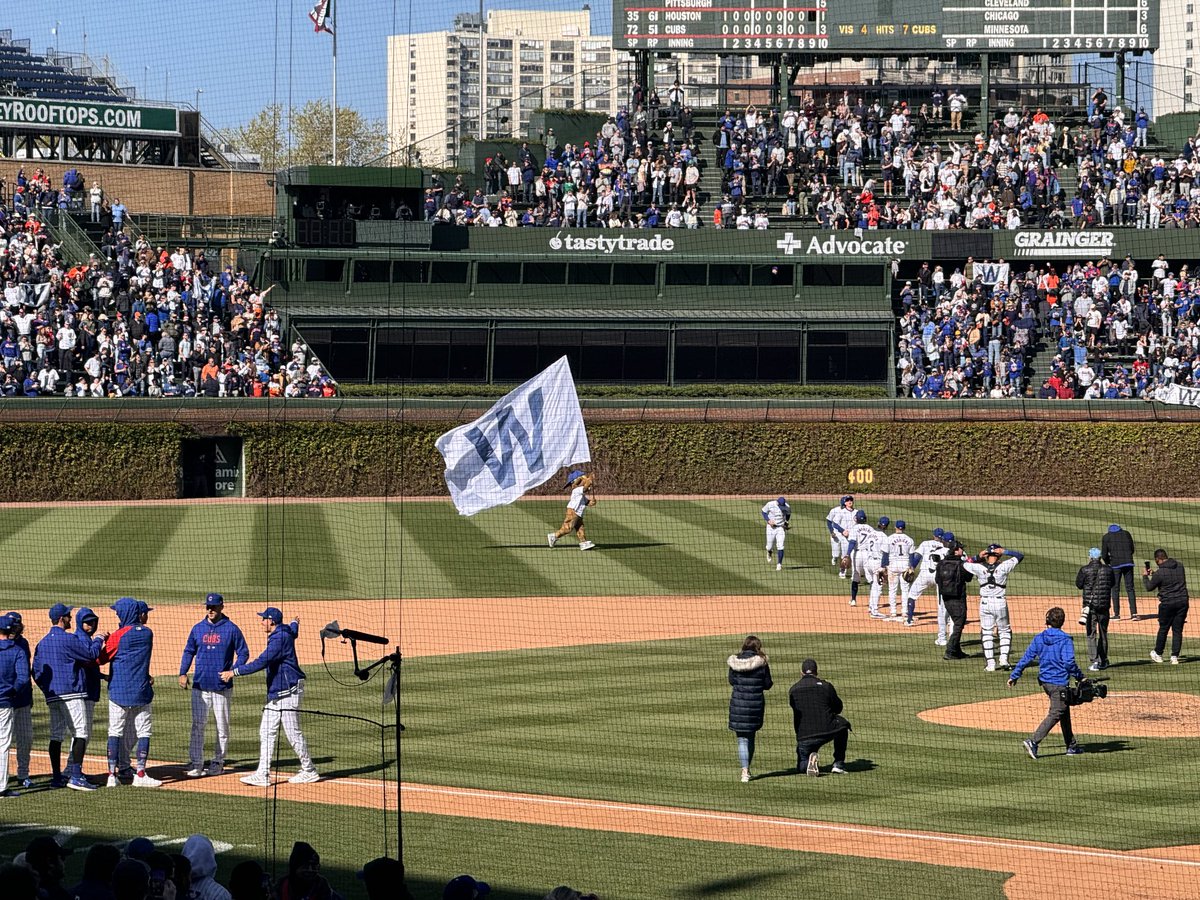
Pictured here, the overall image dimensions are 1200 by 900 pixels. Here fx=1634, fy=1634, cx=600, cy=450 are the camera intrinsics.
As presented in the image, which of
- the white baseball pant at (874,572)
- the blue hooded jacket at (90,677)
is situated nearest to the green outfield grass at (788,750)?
the blue hooded jacket at (90,677)

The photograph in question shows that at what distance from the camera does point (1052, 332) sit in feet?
150

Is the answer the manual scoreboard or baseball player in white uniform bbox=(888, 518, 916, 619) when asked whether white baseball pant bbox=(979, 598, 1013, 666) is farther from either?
the manual scoreboard

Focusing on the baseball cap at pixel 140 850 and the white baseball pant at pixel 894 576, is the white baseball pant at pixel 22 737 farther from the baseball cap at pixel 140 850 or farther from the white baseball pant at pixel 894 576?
the white baseball pant at pixel 894 576

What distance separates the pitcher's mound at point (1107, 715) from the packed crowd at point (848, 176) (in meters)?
32.0

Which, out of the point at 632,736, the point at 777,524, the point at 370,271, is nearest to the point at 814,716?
the point at 632,736

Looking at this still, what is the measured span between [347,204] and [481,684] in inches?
1237

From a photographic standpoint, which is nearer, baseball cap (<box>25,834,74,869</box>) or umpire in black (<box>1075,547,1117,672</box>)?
baseball cap (<box>25,834,74,869</box>)

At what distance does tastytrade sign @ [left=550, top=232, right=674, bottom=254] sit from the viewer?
4856 cm

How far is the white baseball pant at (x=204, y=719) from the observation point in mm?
14562

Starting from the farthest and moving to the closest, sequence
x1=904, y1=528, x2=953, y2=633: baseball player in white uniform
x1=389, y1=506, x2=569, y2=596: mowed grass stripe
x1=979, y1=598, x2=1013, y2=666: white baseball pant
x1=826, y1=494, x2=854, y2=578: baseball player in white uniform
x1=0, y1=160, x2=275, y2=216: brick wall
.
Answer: x1=0, y1=160, x2=275, y2=216: brick wall
x1=389, y1=506, x2=569, y2=596: mowed grass stripe
x1=826, y1=494, x2=854, y2=578: baseball player in white uniform
x1=904, y1=528, x2=953, y2=633: baseball player in white uniform
x1=979, y1=598, x2=1013, y2=666: white baseball pant

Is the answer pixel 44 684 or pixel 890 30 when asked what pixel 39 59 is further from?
pixel 44 684

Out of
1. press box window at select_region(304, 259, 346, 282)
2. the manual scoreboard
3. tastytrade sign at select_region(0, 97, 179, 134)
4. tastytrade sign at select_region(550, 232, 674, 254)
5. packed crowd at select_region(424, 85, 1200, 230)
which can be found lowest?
press box window at select_region(304, 259, 346, 282)

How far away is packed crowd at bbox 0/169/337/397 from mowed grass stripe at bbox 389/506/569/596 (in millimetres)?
6784

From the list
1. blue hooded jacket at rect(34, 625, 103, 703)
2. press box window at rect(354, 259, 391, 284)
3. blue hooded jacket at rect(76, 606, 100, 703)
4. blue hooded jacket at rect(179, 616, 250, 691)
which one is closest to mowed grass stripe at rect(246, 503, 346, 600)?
blue hooded jacket at rect(179, 616, 250, 691)
